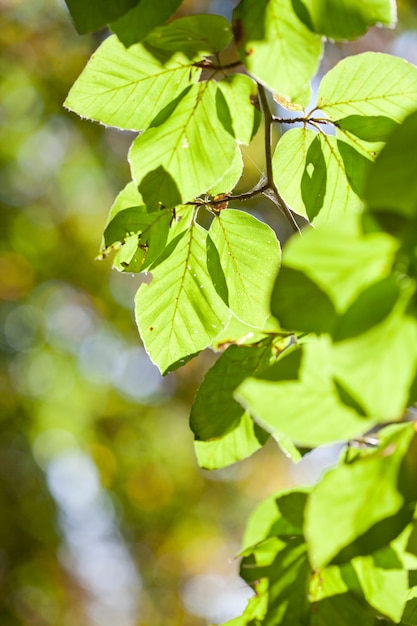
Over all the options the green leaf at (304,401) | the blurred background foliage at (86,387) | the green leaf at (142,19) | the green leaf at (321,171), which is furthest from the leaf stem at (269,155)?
the blurred background foliage at (86,387)

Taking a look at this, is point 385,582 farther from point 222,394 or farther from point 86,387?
point 86,387

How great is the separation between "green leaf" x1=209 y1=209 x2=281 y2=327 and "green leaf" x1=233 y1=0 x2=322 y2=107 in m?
0.19

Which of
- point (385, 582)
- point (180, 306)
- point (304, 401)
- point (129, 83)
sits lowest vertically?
point (385, 582)

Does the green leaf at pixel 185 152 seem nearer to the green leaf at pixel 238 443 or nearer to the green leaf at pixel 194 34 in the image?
the green leaf at pixel 194 34

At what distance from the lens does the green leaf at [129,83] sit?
539 millimetres

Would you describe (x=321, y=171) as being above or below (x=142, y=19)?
below

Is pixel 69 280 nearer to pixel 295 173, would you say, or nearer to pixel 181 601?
pixel 181 601

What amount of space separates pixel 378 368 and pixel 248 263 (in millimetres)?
354

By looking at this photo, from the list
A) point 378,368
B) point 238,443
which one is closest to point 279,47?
point 378,368

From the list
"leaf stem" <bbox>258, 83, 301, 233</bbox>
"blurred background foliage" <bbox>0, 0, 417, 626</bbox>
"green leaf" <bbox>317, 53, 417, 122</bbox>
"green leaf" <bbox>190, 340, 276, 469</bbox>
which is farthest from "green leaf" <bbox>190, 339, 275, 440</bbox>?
"blurred background foliage" <bbox>0, 0, 417, 626</bbox>

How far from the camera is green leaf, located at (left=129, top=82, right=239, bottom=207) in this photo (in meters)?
0.52

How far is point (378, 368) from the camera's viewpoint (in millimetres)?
292

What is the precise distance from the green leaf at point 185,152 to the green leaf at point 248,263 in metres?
0.11

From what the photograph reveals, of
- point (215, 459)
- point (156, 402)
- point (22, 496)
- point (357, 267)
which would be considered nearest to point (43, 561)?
point (22, 496)
